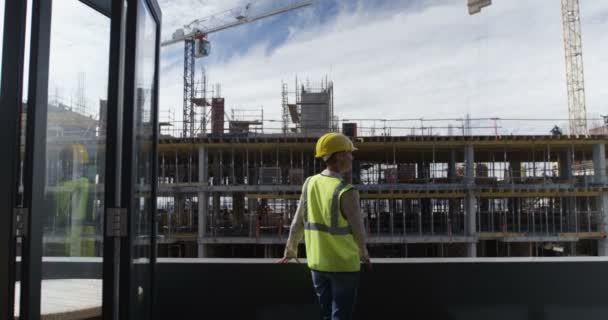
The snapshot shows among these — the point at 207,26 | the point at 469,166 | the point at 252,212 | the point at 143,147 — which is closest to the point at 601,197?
the point at 469,166

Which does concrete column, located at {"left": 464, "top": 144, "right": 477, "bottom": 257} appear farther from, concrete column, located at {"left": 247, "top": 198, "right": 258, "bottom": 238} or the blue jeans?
the blue jeans

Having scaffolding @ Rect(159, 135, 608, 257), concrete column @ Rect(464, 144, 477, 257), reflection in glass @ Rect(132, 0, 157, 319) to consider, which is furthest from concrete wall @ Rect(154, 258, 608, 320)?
concrete column @ Rect(464, 144, 477, 257)

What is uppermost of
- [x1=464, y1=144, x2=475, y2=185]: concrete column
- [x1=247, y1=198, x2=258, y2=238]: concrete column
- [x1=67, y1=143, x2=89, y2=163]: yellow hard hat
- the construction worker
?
[x1=464, y1=144, x2=475, y2=185]: concrete column

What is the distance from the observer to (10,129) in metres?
1.93

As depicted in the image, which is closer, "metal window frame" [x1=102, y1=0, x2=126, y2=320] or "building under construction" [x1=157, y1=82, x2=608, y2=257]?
"metal window frame" [x1=102, y1=0, x2=126, y2=320]

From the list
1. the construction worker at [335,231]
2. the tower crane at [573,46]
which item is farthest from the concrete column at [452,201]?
the tower crane at [573,46]

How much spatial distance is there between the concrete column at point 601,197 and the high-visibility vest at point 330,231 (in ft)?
79.2

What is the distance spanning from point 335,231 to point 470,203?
2151cm

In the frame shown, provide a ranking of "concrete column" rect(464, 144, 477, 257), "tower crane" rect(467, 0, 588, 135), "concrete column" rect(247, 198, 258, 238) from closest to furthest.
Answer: "concrete column" rect(464, 144, 477, 257) < "concrete column" rect(247, 198, 258, 238) < "tower crane" rect(467, 0, 588, 135)

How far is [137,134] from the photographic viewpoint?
2268 mm

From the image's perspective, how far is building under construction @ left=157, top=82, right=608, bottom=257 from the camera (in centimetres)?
2228

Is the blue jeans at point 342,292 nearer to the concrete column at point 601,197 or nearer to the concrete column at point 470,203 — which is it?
the concrete column at point 470,203

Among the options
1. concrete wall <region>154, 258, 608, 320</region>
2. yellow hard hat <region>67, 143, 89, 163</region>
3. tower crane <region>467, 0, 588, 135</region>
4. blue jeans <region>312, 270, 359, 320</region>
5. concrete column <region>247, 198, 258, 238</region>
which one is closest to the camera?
yellow hard hat <region>67, 143, 89, 163</region>

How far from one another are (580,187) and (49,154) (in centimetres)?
2516
